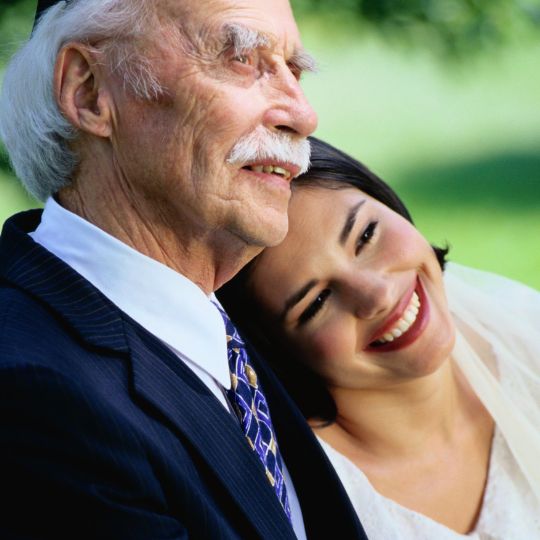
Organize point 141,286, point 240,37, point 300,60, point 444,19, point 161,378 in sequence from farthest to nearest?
point 444,19 < point 300,60 < point 240,37 < point 141,286 < point 161,378

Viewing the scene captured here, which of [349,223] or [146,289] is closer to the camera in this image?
[146,289]

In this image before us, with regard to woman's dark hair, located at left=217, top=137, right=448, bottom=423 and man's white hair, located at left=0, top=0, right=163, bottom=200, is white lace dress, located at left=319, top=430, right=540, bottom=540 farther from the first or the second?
man's white hair, located at left=0, top=0, right=163, bottom=200

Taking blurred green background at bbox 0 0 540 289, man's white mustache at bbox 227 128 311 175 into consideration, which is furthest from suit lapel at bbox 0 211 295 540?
blurred green background at bbox 0 0 540 289

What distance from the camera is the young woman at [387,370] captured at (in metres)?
2.30

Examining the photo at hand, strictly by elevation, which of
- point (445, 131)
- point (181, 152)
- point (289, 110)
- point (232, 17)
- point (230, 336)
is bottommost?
point (445, 131)

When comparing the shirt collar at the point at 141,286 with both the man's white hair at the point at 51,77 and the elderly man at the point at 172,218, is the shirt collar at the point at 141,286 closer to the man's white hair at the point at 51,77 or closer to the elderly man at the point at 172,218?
the elderly man at the point at 172,218

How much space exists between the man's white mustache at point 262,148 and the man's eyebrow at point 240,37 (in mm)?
150

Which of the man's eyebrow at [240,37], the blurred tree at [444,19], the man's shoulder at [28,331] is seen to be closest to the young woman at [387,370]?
the man's eyebrow at [240,37]

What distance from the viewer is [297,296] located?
230 centimetres

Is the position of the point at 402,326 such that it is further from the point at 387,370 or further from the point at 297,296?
the point at 297,296

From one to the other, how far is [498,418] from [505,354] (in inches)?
7.0

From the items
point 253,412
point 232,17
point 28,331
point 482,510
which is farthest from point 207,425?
point 482,510

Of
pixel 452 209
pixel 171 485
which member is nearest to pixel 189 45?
pixel 171 485

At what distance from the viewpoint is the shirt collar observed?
5.87 ft
